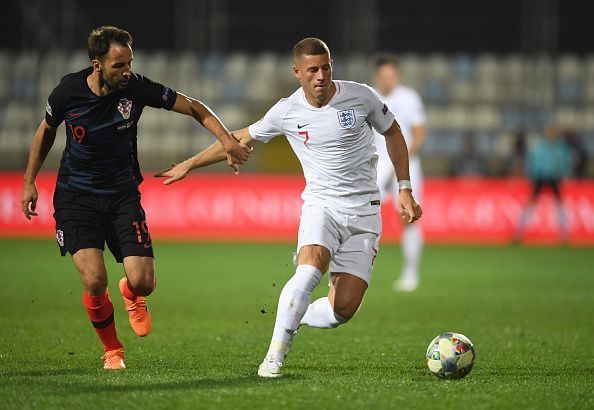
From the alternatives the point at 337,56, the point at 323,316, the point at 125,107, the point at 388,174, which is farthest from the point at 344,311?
the point at 337,56

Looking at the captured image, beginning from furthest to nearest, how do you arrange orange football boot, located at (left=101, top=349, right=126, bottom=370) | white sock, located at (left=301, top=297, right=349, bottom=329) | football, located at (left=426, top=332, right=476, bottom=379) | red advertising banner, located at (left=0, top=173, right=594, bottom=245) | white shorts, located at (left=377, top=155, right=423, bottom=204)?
red advertising banner, located at (left=0, top=173, right=594, bottom=245)
white shorts, located at (left=377, top=155, right=423, bottom=204)
white sock, located at (left=301, top=297, right=349, bottom=329)
orange football boot, located at (left=101, top=349, right=126, bottom=370)
football, located at (left=426, top=332, right=476, bottom=379)

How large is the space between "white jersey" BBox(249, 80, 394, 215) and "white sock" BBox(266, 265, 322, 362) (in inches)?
28.3

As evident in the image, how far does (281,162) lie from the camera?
24906mm

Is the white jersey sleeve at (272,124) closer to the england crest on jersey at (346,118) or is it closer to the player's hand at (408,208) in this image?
the england crest on jersey at (346,118)

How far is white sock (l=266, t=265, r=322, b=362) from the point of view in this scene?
630cm

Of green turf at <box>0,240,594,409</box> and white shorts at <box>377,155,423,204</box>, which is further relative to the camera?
white shorts at <box>377,155,423,204</box>

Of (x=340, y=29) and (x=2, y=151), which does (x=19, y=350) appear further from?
(x=340, y=29)

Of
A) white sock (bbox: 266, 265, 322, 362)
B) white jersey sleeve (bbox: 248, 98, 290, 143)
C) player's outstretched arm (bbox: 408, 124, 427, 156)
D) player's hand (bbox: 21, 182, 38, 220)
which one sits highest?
white jersey sleeve (bbox: 248, 98, 290, 143)

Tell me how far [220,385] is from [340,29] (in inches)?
779

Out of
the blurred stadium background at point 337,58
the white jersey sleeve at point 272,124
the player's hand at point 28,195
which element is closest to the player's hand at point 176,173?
the white jersey sleeve at point 272,124

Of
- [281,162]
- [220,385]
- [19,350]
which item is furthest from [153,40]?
[220,385]

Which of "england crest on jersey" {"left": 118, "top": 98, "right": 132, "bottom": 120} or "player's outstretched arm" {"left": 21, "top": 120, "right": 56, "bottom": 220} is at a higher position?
"england crest on jersey" {"left": 118, "top": 98, "right": 132, "bottom": 120}

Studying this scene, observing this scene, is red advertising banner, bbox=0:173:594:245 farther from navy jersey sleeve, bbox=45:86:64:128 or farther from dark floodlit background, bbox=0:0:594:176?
navy jersey sleeve, bbox=45:86:64:128

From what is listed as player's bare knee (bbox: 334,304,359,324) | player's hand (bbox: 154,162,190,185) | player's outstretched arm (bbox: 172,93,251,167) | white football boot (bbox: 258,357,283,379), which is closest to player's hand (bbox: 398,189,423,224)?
player's bare knee (bbox: 334,304,359,324)
